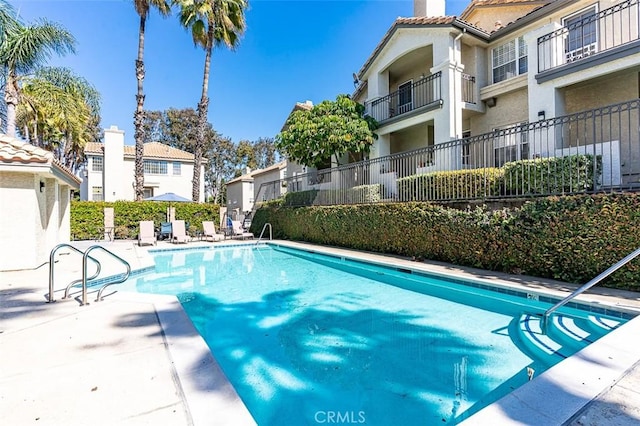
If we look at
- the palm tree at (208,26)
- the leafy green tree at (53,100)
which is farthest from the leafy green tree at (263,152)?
the palm tree at (208,26)

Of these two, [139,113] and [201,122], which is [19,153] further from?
[201,122]

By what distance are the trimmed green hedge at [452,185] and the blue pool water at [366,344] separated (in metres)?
3.35

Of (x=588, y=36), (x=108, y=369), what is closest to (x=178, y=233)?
(x=108, y=369)

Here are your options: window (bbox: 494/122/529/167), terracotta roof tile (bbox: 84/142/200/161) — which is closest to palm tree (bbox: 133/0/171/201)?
terracotta roof tile (bbox: 84/142/200/161)

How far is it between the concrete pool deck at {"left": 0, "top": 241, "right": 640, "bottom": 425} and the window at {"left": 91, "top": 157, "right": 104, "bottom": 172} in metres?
32.1

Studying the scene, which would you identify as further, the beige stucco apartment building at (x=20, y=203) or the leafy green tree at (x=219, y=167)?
the leafy green tree at (x=219, y=167)

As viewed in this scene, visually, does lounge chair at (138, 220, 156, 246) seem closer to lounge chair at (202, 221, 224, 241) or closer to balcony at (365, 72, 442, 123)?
lounge chair at (202, 221, 224, 241)

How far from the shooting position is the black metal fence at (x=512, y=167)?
8.04m

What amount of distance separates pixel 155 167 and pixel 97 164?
17.2 feet

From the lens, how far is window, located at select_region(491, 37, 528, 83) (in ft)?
47.2

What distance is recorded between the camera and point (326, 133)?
53.0 ft

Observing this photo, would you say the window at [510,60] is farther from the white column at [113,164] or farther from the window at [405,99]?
the white column at [113,164]

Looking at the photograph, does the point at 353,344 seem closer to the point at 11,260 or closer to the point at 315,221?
the point at 11,260

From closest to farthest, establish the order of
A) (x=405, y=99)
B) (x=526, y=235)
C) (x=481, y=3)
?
(x=526, y=235)
(x=481, y=3)
(x=405, y=99)
